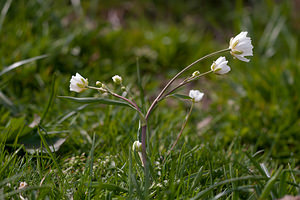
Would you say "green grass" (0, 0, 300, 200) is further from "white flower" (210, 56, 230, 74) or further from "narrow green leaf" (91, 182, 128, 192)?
"white flower" (210, 56, 230, 74)

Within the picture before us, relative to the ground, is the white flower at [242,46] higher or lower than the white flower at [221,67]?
higher

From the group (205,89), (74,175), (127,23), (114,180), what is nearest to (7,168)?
(74,175)

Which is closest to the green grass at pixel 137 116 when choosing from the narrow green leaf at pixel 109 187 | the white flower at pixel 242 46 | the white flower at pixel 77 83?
the narrow green leaf at pixel 109 187

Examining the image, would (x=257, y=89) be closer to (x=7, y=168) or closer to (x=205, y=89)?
A: (x=205, y=89)

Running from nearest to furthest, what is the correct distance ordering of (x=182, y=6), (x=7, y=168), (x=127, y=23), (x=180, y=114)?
(x=7, y=168) < (x=180, y=114) < (x=127, y=23) < (x=182, y=6)

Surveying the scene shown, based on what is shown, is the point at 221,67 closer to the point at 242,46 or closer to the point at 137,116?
the point at 242,46

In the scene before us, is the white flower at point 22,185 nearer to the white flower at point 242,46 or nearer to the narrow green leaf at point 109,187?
the narrow green leaf at point 109,187

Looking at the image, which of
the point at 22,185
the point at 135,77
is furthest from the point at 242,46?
the point at 135,77
